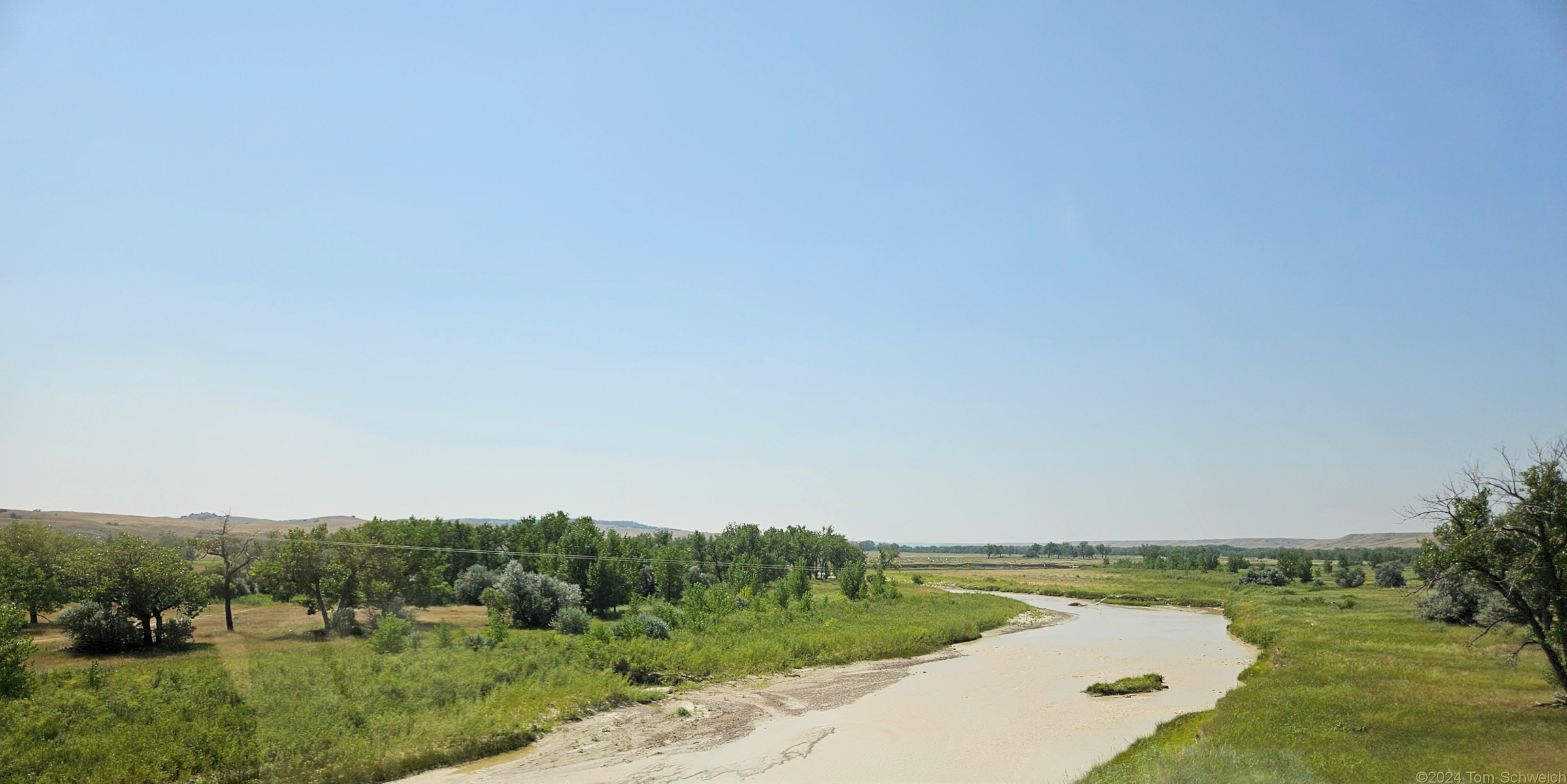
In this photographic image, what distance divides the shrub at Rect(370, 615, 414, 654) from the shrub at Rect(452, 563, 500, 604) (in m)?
30.0

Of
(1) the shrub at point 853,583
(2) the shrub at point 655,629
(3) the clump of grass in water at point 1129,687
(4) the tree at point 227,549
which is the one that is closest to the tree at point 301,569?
(4) the tree at point 227,549

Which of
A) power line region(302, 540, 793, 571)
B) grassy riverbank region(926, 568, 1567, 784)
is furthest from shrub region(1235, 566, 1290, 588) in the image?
power line region(302, 540, 793, 571)

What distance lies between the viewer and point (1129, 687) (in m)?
40.5

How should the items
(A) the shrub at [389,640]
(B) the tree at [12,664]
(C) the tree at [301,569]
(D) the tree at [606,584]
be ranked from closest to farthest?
(B) the tree at [12,664], (A) the shrub at [389,640], (C) the tree at [301,569], (D) the tree at [606,584]

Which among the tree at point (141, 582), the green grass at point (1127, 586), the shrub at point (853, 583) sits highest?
the tree at point (141, 582)

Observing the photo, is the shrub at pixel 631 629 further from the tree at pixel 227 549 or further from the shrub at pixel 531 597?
the tree at pixel 227 549

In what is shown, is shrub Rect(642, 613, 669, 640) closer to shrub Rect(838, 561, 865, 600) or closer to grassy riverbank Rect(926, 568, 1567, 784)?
grassy riverbank Rect(926, 568, 1567, 784)

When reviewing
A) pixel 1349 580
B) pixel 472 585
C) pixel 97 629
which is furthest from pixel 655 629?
pixel 1349 580

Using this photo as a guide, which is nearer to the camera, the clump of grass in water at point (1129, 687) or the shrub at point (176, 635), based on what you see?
the shrub at point (176, 635)

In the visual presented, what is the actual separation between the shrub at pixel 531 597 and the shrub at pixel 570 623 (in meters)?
4.65

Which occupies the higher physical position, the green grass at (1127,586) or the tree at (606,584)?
Result: the tree at (606,584)

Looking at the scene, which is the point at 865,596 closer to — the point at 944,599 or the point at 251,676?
the point at 944,599

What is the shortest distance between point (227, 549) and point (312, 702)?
92.6 ft

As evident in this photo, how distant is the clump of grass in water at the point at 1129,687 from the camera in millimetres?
40031
